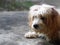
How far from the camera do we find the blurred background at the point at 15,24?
8.94 ft

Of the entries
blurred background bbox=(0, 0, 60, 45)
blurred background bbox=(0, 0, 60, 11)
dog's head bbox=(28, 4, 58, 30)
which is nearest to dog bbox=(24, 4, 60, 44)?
dog's head bbox=(28, 4, 58, 30)

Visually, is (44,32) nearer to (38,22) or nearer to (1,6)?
(38,22)

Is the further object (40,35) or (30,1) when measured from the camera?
(30,1)

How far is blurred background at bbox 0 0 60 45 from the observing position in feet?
8.94

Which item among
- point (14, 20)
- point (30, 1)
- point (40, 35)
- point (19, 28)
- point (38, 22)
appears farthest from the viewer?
point (30, 1)

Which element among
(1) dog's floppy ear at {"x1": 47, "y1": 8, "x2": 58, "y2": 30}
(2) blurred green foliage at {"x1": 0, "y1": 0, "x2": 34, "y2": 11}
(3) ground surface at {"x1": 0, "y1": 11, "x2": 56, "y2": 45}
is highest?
(2) blurred green foliage at {"x1": 0, "y1": 0, "x2": 34, "y2": 11}

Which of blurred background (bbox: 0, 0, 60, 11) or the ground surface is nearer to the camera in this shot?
the ground surface

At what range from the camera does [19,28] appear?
3312mm

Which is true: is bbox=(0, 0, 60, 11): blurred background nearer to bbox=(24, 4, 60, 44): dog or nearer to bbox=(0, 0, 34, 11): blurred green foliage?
bbox=(0, 0, 34, 11): blurred green foliage

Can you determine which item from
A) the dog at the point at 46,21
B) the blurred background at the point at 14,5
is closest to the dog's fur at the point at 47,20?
the dog at the point at 46,21

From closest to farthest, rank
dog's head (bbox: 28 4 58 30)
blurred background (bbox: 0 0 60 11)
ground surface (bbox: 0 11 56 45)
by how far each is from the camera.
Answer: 1. dog's head (bbox: 28 4 58 30)
2. ground surface (bbox: 0 11 56 45)
3. blurred background (bbox: 0 0 60 11)

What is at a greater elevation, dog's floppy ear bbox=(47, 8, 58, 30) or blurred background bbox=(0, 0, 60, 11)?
blurred background bbox=(0, 0, 60, 11)

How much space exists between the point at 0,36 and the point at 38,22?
2.02ft

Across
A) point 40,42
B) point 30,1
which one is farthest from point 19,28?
point 30,1
